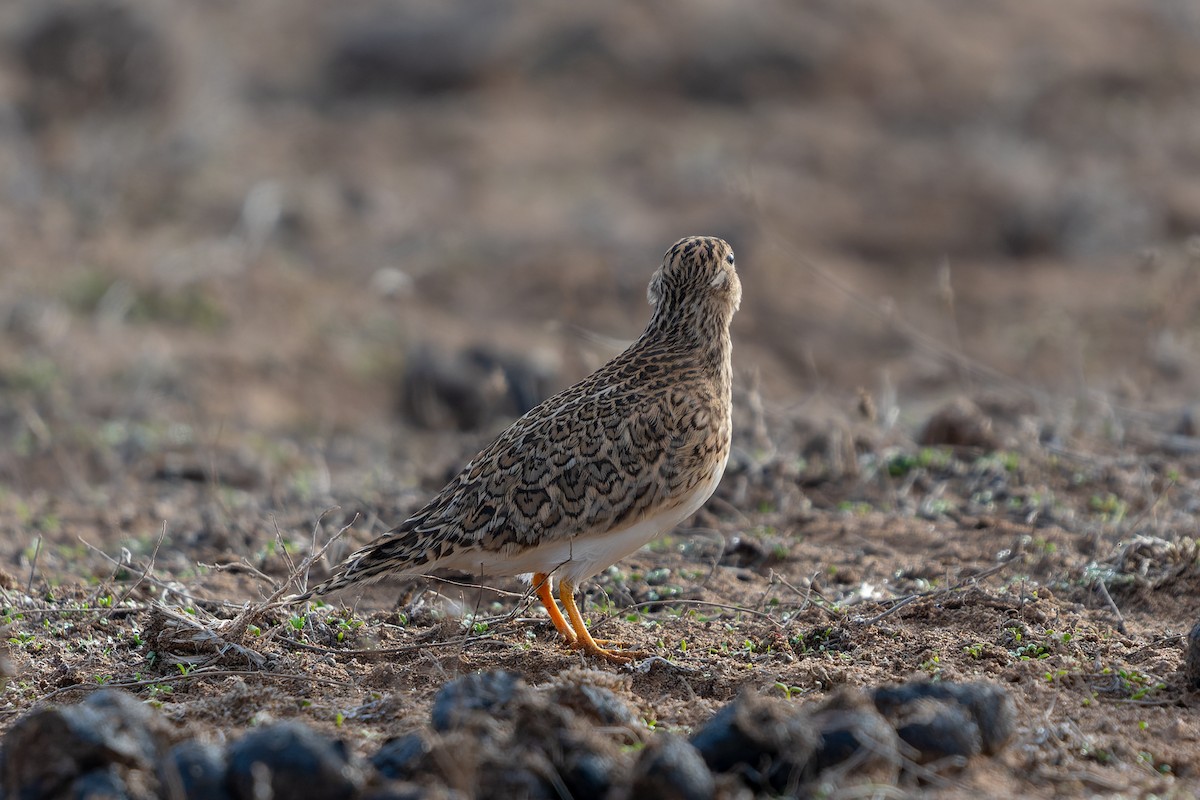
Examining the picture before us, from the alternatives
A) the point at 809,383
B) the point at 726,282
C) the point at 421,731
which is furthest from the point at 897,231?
the point at 421,731

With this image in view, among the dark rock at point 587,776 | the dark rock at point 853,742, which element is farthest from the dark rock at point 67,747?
the dark rock at point 853,742

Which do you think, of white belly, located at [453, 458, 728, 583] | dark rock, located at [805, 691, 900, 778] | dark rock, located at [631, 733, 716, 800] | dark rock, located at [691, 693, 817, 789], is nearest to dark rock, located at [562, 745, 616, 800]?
dark rock, located at [631, 733, 716, 800]

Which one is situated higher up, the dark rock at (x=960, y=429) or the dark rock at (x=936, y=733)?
the dark rock at (x=936, y=733)

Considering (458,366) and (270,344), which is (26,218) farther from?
(458,366)

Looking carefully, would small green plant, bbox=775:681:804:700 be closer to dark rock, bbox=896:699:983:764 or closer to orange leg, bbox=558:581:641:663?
orange leg, bbox=558:581:641:663

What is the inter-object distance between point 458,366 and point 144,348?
8.80ft

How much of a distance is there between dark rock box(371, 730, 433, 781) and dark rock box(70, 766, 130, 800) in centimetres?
64

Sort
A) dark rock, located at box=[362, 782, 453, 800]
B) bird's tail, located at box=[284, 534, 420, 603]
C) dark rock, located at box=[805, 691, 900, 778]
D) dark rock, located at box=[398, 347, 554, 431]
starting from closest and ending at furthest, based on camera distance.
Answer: dark rock, located at box=[362, 782, 453, 800] → dark rock, located at box=[805, 691, 900, 778] → bird's tail, located at box=[284, 534, 420, 603] → dark rock, located at box=[398, 347, 554, 431]

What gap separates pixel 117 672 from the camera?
521cm

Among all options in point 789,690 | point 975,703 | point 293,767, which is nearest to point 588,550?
point 789,690

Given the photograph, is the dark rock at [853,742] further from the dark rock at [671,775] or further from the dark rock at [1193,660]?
the dark rock at [1193,660]

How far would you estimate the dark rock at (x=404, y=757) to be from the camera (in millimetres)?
3844

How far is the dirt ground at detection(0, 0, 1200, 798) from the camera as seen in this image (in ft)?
17.3

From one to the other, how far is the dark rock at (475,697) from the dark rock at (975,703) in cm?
101
